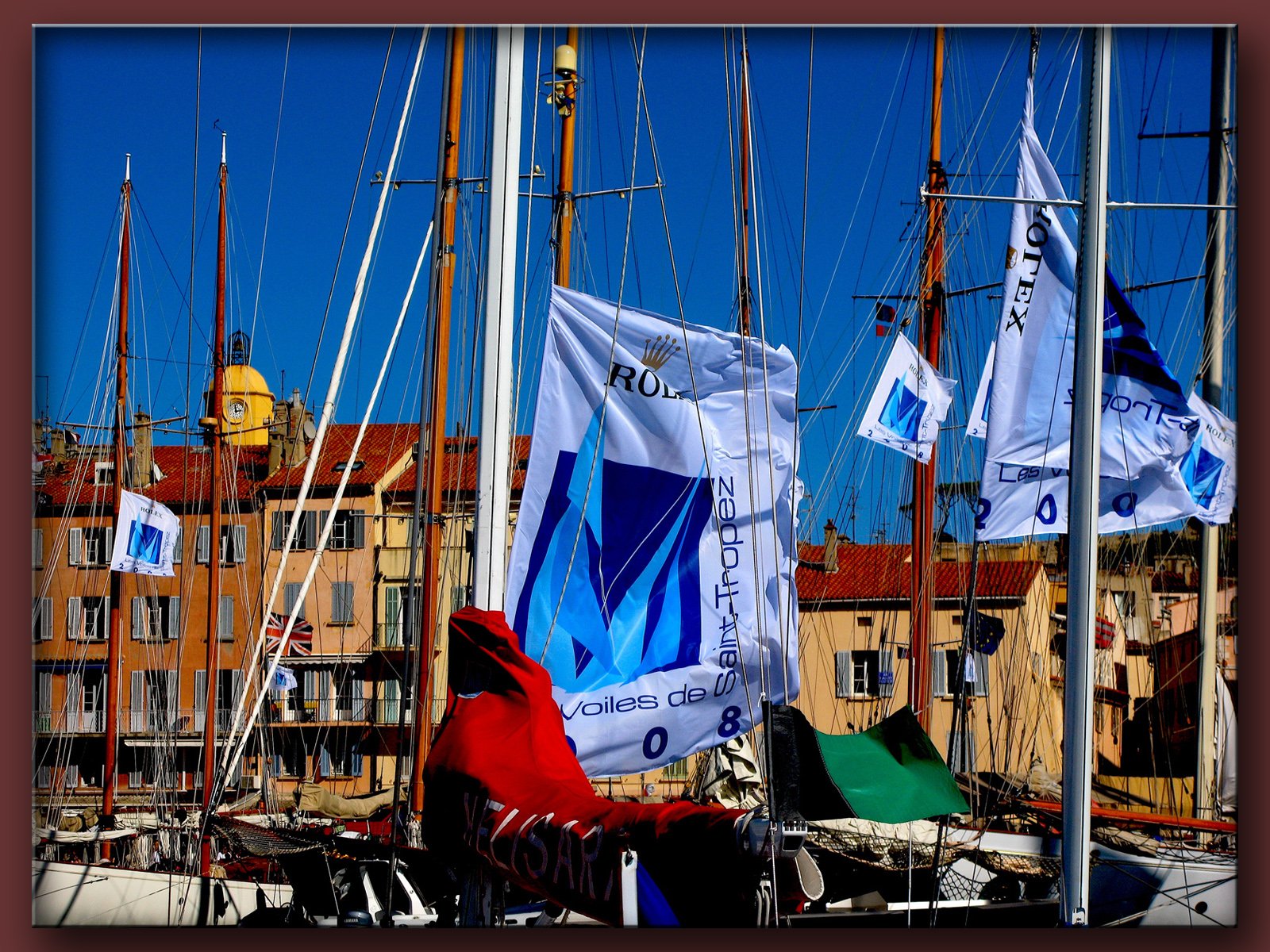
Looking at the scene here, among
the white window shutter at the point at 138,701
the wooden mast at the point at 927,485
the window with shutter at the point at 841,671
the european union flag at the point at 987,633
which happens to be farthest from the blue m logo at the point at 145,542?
the european union flag at the point at 987,633

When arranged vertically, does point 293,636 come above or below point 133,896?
above

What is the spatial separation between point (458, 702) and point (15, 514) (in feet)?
5.83

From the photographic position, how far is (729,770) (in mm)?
8109

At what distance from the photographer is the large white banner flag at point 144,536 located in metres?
7.18

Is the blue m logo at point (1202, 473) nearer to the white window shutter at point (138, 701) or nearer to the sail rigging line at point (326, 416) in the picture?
the sail rigging line at point (326, 416)

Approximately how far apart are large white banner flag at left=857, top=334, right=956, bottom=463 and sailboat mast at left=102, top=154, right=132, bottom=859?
3.47 meters

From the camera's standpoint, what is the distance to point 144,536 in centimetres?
746

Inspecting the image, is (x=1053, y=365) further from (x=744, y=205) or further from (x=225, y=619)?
(x=225, y=619)

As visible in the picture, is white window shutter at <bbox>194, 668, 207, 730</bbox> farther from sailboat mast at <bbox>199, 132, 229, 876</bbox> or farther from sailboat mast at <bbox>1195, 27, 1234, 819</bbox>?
sailboat mast at <bbox>1195, 27, 1234, 819</bbox>

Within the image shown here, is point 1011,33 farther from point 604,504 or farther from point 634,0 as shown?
point 604,504

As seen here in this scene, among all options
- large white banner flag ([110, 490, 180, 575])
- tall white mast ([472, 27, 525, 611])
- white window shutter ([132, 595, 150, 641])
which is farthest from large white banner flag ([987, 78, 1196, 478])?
white window shutter ([132, 595, 150, 641])

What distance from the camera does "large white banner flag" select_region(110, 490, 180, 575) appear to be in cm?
718

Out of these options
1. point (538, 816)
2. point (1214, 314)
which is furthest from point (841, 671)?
point (538, 816)

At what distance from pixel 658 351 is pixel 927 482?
452 centimetres
